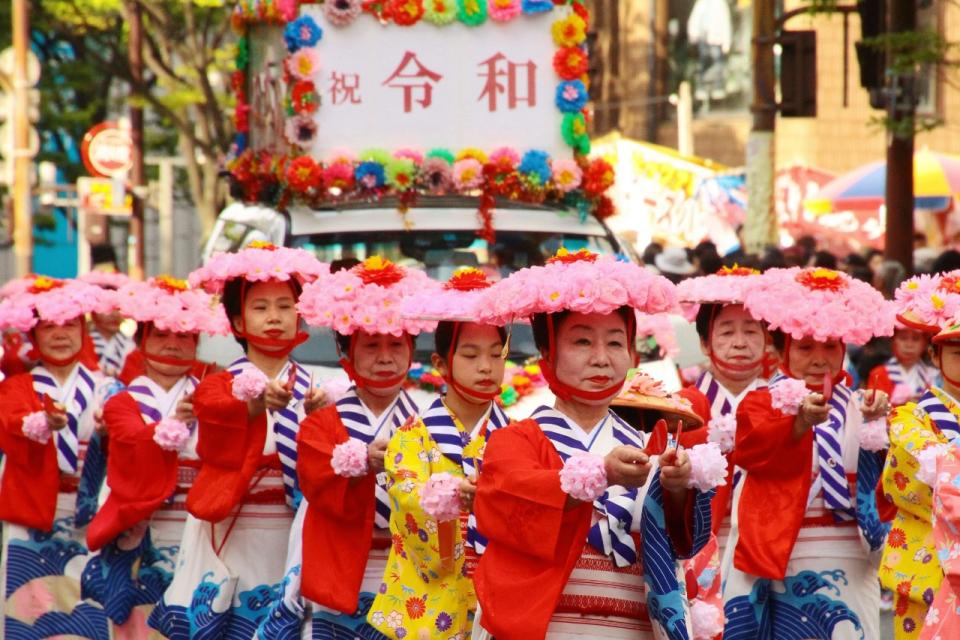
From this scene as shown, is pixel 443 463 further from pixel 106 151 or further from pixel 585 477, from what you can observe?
pixel 106 151

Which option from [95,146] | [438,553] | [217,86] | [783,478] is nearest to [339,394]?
[438,553]

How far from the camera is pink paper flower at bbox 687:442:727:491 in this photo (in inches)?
189

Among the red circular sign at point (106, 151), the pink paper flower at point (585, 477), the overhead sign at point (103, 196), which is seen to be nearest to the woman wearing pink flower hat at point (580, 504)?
the pink paper flower at point (585, 477)

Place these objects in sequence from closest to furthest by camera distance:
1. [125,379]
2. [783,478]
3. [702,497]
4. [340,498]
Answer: [702,497]
[340,498]
[783,478]
[125,379]

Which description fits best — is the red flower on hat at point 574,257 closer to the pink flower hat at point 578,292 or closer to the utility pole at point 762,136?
the pink flower hat at point 578,292

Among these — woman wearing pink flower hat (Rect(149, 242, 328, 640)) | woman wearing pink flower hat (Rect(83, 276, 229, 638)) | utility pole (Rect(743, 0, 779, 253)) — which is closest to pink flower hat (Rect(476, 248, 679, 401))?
woman wearing pink flower hat (Rect(149, 242, 328, 640))

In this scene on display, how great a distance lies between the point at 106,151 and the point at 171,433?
19608 millimetres

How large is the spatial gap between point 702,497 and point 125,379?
5961 mm

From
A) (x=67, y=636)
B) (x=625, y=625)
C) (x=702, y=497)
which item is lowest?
(x=67, y=636)

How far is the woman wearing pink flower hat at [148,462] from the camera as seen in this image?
826 cm

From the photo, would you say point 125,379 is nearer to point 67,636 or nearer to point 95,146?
point 67,636

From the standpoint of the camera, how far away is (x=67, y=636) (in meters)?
9.63

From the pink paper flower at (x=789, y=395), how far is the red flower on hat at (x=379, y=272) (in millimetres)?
1401

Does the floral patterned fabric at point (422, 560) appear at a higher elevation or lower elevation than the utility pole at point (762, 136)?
lower
